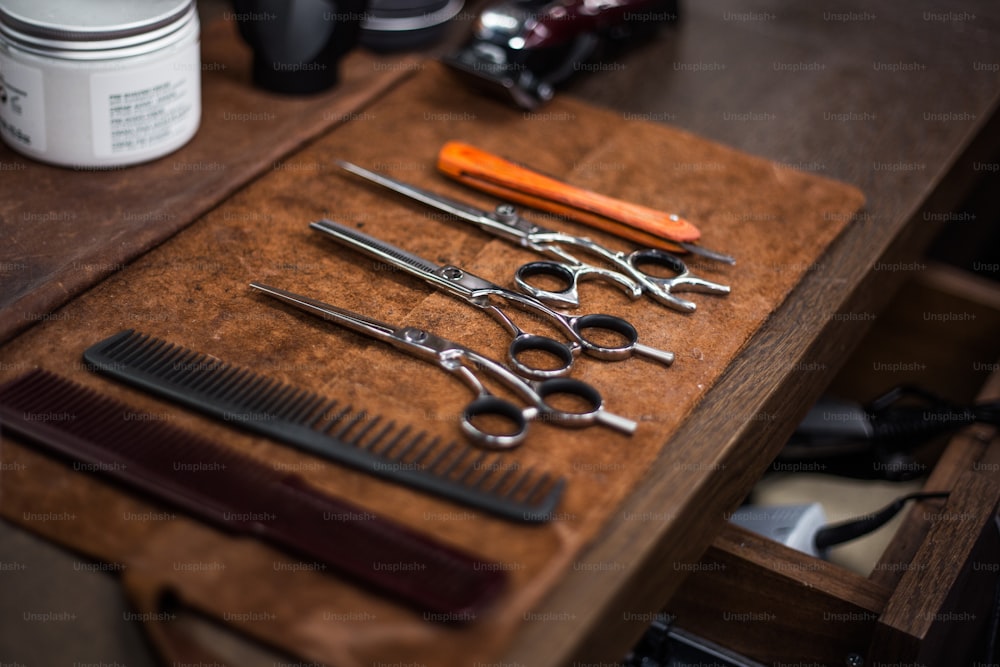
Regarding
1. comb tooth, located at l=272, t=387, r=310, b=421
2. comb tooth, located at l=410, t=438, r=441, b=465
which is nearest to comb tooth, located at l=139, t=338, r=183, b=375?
comb tooth, located at l=272, t=387, r=310, b=421

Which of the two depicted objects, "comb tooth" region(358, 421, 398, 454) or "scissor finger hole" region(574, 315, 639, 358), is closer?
"comb tooth" region(358, 421, 398, 454)

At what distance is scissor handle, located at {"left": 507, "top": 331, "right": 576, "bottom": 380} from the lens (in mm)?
835

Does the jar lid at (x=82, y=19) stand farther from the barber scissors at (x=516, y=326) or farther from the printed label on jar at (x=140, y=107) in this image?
the barber scissors at (x=516, y=326)

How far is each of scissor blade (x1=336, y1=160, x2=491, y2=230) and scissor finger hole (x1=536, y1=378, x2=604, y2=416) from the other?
0.80ft

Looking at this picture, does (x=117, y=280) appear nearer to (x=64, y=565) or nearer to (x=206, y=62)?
(x=64, y=565)

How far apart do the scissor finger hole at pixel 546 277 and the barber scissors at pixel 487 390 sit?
0.12 metres

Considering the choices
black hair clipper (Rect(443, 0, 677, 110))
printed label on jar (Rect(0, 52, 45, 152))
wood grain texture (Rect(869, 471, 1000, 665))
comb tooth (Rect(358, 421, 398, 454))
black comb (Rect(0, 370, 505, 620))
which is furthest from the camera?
black hair clipper (Rect(443, 0, 677, 110))

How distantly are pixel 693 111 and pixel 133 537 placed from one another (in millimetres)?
851

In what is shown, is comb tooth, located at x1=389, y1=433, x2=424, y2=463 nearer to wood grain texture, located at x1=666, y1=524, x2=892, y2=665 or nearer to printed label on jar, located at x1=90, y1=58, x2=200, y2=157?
wood grain texture, located at x1=666, y1=524, x2=892, y2=665

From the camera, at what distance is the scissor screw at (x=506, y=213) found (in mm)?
1011

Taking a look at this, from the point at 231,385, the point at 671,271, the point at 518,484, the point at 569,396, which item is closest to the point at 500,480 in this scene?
the point at 518,484

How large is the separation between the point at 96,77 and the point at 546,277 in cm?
44

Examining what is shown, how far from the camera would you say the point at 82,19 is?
3.10 ft

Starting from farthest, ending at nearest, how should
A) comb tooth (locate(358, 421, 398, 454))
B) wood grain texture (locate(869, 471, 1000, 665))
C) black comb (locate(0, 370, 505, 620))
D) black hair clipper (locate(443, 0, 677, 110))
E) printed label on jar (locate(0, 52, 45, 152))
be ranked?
black hair clipper (locate(443, 0, 677, 110))
printed label on jar (locate(0, 52, 45, 152))
wood grain texture (locate(869, 471, 1000, 665))
comb tooth (locate(358, 421, 398, 454))
black comb (locate(0, 370, 505, 620))
